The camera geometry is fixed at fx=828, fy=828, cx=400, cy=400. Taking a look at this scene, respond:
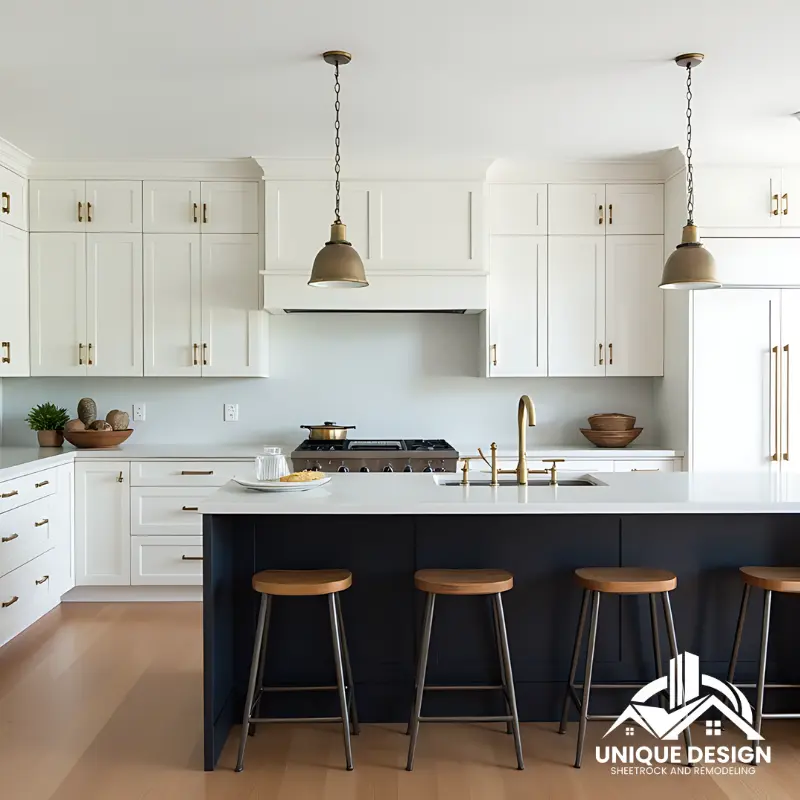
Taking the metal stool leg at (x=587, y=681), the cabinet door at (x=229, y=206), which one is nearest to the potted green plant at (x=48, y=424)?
the cabinet door at (x=229, y=206)

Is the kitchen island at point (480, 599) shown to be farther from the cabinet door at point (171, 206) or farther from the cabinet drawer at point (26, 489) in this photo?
the cabinet door at point (171, 206)

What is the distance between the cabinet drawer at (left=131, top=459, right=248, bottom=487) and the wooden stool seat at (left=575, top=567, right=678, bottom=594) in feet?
7.85


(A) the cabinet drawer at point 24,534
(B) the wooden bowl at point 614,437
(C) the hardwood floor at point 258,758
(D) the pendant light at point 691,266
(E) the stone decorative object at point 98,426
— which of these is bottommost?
(C) the hardwood floor at point 258,758

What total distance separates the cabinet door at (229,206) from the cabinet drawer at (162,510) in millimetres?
1556

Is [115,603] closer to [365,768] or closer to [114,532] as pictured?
[114,532]

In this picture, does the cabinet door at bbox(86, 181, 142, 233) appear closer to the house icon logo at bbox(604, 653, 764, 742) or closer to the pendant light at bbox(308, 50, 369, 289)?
the pendant light at bbox(308, 50, 369, 289)

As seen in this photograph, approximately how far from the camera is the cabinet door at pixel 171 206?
490 centimetres

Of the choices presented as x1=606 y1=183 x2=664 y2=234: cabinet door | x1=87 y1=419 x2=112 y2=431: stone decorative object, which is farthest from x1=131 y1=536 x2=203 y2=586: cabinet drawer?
x1=606 y1=183 x2=664 y2=234: cabinet door

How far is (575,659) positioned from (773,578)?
714mm

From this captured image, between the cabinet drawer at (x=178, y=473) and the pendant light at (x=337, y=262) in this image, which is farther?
the cabinet drawer at (x=178, y=473)

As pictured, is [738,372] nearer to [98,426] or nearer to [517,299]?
[517,299]

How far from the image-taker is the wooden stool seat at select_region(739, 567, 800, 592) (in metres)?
2.72

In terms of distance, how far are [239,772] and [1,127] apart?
3.41m

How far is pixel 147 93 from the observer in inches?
148
